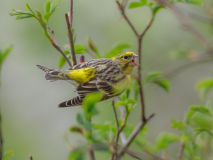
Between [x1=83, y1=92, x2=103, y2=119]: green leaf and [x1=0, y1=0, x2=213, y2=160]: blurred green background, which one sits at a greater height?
[x1=83, y1=92, x2=103, y2=119]: green leaf

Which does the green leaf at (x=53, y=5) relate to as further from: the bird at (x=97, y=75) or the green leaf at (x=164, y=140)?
the green leaf at (x=164, y=140)

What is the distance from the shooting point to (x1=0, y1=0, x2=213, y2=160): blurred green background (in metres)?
6.31

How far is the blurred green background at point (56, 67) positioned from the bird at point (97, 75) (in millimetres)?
2858

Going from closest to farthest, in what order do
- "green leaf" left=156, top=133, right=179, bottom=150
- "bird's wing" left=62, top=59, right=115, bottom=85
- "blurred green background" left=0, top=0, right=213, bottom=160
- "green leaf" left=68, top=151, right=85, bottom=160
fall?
"green leaf" left=68, top=151, right=85, bottom=160 < "green leaf" left=156, top=133, right=179, bottom=150 < "bird's wing" left=62, top=59, right=115, bottom=85 < "blurred green background" left=0, top=0, right=213, bottom=160

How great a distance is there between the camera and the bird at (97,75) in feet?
8.12

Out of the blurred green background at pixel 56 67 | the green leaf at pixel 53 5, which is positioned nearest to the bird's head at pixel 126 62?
the green leaf at pixel 53 5

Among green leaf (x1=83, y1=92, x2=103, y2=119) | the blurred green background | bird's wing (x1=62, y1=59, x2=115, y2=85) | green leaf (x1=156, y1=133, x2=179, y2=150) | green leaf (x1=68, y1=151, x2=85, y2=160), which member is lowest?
the blurred green background

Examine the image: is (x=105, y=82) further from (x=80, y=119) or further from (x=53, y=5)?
(x=80, y=119)

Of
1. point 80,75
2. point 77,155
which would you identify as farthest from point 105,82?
point 77,155

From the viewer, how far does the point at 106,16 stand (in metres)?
6.95

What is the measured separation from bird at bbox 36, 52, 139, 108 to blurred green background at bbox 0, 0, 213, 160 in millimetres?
2858

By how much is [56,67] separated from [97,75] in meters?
3.83

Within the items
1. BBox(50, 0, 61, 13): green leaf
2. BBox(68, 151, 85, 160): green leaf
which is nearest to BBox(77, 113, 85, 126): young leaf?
BBox(68, 151, 85, 160): green leaf

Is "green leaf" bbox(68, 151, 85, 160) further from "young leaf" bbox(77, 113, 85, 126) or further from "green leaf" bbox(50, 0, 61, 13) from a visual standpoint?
"green leaf" bbox(50, 0, 61, 13)
